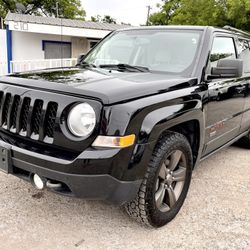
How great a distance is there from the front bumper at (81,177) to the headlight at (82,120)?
0.51ft

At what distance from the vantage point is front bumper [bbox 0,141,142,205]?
2141 millimetres

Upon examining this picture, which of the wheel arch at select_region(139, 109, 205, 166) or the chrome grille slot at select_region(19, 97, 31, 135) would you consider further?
the chrome grille slot at select_region(19, 97, 31, 135)

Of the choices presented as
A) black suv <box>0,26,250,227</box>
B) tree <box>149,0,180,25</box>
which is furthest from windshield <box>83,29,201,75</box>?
tree <box>149,0,180,25</box>

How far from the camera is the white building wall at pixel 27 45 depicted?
13.8 metres

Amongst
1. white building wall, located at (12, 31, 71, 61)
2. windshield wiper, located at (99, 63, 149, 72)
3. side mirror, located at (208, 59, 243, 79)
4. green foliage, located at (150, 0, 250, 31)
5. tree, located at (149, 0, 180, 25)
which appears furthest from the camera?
tree, located at (149, 0, 180, 25)

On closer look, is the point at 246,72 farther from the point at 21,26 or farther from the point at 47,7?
the point at 47,7

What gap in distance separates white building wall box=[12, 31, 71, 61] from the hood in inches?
473

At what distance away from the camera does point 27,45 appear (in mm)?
14031

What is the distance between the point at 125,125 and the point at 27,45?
43.0ft

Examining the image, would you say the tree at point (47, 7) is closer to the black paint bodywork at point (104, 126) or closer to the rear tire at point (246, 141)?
the rear tire at point (246, 141)

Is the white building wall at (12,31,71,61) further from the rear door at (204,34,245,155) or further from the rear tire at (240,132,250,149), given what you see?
the rear door at (204,34,245,155)

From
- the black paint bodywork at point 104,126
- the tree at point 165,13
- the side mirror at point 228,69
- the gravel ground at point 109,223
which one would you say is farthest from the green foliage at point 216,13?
the black paint bodywork at point 104,126

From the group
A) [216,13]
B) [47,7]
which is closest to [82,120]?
[216,13]

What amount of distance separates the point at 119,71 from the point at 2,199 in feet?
5.56
